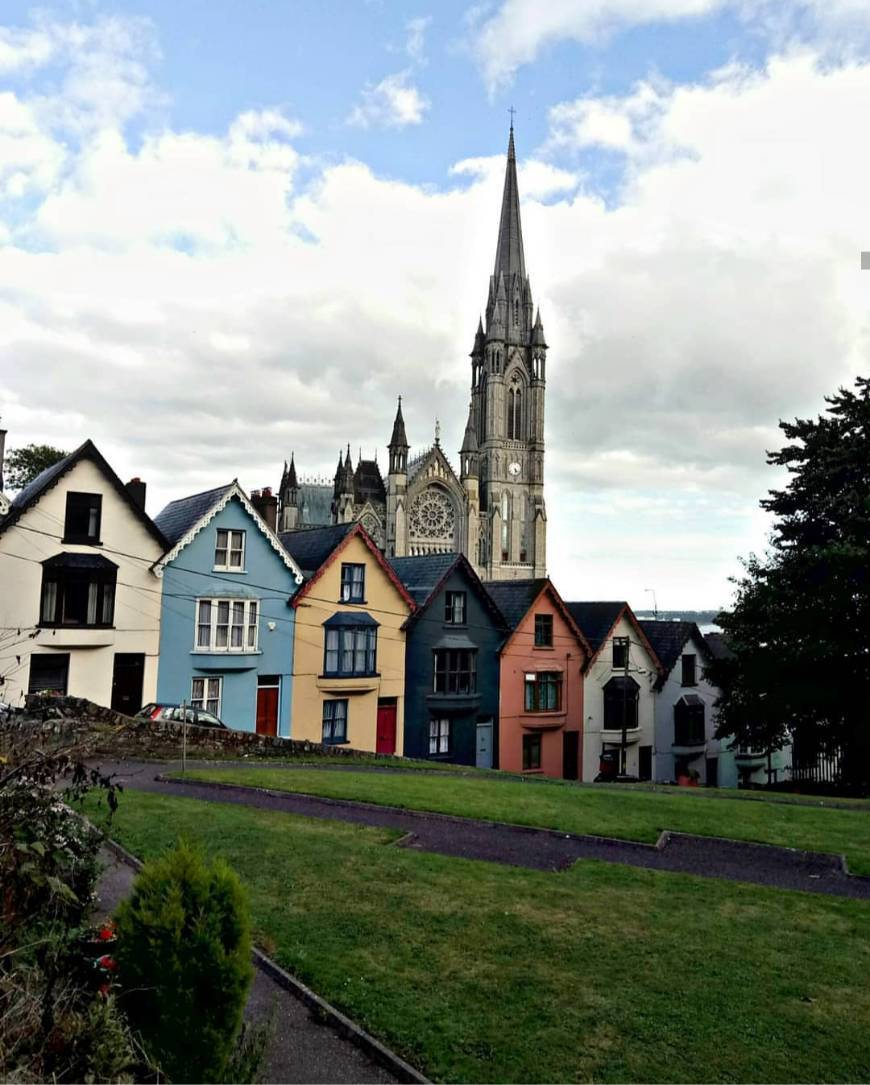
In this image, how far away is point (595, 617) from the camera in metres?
43.5

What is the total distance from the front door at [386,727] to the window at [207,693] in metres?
7.40

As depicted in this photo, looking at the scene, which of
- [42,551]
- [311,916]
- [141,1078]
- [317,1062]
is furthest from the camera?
[42,551]

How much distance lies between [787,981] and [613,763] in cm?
3177

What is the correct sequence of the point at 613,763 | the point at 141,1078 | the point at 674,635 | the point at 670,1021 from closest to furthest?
the point at 141,1078, the point at 670,1021, the point at 613,763, the point at 674,635

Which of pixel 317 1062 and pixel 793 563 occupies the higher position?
pixel 793 563

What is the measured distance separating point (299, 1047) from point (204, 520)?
26284 millimetres

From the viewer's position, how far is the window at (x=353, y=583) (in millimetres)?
35719

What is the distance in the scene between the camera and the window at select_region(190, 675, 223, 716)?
3231cm

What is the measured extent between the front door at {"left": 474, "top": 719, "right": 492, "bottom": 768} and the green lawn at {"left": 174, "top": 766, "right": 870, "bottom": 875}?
47.0 ft

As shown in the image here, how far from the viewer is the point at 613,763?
134ft

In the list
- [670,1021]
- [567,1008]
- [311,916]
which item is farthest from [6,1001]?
[670,1021]

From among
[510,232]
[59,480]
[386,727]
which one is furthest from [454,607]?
[510,232]

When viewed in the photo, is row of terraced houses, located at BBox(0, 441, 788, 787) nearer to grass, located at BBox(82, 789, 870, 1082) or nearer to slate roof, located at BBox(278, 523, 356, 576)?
slate roof, located at BBox(278, 523, 356, 576)

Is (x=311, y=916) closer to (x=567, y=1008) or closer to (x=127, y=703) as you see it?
(x=567, y=1008)
